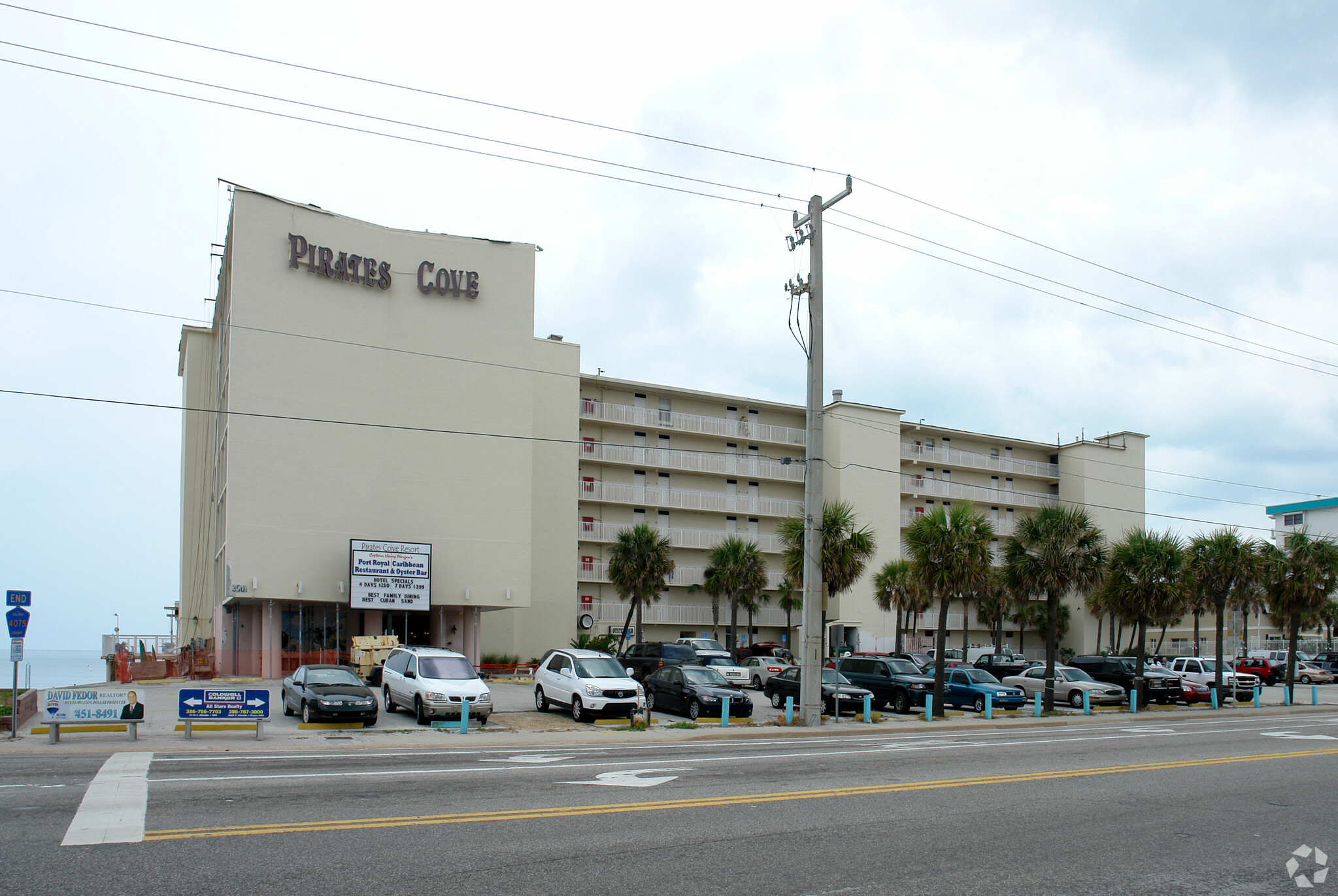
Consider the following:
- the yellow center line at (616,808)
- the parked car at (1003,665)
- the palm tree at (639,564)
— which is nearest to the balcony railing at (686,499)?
the palm tree at (639,564)

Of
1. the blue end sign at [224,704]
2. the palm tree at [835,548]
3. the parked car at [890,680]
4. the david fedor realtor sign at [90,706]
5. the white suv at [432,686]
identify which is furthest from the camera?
the palm tree at [835,548]

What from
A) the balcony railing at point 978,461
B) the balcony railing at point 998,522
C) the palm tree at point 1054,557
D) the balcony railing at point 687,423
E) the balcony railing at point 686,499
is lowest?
the palm tree at point 1054,557

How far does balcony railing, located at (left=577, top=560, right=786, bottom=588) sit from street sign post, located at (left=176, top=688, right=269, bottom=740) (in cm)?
3477

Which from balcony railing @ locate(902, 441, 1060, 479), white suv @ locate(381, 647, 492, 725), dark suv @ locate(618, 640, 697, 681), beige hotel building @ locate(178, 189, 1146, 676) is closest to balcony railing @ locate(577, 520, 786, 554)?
beige hotel building @ locate(178, 189, 1146, 676)

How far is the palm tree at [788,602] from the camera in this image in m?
53.3

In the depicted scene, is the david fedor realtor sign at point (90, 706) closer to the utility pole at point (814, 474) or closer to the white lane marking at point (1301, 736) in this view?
the utility pole at point (814, 474)

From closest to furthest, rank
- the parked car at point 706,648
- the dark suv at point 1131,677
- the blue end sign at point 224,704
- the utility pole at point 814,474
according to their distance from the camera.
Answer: the blue end sign at point 224,704, the utility pole at point 814,474, the dark suv at point 1131,677, the parked car at point 706,648

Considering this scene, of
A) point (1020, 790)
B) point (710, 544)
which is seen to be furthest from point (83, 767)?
point (710, 544)

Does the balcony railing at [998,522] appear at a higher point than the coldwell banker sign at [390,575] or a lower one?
higher

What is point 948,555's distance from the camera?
94.1ft

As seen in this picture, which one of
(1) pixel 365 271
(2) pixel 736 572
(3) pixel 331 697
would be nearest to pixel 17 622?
(3) pixel 331 697

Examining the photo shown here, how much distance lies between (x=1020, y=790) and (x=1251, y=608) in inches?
1799

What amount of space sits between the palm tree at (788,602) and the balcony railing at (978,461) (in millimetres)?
13635

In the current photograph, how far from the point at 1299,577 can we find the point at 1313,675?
18.9 metres
